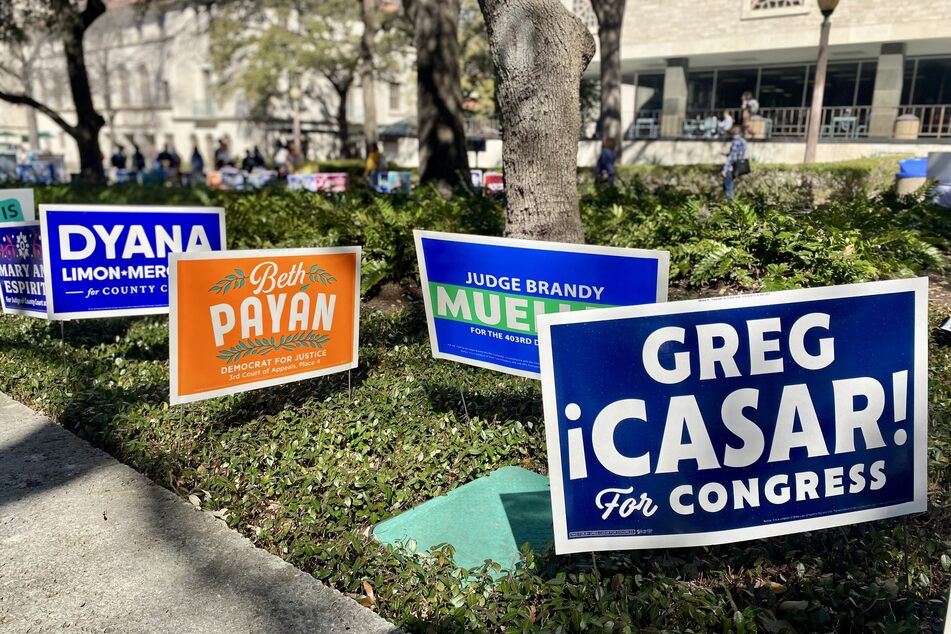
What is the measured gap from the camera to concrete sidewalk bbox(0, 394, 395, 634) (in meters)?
2.91

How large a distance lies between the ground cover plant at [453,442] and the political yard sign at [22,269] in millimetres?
485

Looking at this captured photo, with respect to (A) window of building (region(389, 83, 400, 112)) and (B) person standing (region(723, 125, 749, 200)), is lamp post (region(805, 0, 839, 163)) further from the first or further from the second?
(A) window of building (region(389, 83, 400, 112))

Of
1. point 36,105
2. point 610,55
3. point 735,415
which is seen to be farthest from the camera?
point 610,55

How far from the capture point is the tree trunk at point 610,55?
18.8 meters

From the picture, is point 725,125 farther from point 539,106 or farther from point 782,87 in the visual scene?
point 539,106

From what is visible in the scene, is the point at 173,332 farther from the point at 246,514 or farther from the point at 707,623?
the point at 707,623

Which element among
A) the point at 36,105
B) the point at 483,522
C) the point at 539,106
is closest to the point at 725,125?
the point at 36,105

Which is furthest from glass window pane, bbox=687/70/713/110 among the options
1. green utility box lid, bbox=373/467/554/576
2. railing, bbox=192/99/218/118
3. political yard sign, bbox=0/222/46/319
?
railing, bbox=192/99/218/118

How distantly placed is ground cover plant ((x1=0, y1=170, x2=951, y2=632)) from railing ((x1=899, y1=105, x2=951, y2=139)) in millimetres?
21063

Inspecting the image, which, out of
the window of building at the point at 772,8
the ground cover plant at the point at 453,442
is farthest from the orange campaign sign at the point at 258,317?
the window of building at the point at 772,8

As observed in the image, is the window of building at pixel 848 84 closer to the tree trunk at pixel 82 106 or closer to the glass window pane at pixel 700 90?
the glass window pane at pixel 700 90

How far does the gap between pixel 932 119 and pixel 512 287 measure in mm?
27291

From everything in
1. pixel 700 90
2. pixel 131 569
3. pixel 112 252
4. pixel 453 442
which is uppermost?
pixel 700 90

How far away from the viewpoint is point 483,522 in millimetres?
3570
